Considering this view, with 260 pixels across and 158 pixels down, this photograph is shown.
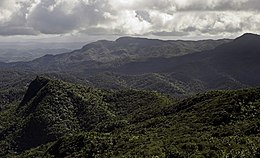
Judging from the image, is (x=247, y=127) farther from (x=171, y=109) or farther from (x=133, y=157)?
(x=171, y=109)

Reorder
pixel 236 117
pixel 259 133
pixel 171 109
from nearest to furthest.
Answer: pixel 259 133 → pixel 236 117 → pixel 171 109

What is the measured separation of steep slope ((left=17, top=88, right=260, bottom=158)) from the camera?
A: 65694 millimetres

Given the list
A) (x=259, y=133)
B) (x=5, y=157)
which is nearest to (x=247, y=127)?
(x=259, y=133)

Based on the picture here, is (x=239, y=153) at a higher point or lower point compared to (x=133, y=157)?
higher

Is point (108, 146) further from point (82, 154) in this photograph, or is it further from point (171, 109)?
point (171, 109)

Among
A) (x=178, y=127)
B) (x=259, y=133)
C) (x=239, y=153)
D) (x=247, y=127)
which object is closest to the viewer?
(x=239, y=153)

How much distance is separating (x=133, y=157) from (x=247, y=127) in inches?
Answer: 959

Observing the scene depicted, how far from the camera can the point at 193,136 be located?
87625 millimetres

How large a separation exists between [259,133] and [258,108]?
100.0ft

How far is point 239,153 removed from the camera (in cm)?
5597

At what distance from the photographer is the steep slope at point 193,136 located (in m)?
65.7

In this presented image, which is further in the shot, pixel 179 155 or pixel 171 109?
pixel 171 109

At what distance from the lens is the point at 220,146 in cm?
6519

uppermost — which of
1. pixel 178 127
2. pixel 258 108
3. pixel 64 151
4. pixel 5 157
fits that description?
pixel 258 108
